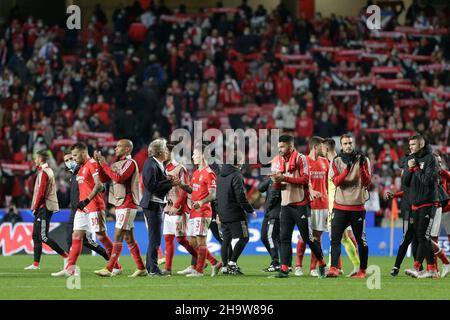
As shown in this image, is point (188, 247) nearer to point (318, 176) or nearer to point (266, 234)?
point (266, 234)

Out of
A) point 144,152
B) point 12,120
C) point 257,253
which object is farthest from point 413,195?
point 12,120

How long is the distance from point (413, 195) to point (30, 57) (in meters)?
20.6

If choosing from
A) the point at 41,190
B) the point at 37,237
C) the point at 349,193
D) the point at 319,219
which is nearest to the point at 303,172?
the point at 349,193

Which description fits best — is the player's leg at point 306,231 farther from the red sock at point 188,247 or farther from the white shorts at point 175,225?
the white shorts at point 175,225

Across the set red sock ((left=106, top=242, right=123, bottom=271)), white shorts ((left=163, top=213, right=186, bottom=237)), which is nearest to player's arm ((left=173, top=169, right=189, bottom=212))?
white shorts ((left=163, top=213, right=186, bottom=237))

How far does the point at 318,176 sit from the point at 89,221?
156 inches

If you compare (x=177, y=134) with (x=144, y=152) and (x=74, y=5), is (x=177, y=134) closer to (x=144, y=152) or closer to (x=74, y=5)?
(x=144, y=152)

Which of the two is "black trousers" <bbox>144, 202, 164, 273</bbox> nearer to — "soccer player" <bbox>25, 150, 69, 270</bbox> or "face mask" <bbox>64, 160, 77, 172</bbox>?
"face mask" <bbox>64, 160, 77, 172</bbox>

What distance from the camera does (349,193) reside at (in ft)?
55.2

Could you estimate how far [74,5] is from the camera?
36.9 m

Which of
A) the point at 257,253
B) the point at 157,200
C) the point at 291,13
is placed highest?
the point at 291,13

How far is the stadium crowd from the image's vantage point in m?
31.7

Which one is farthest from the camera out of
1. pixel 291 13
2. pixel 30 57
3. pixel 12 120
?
pixel 291 13

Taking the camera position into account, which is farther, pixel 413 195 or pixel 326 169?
pixel 326 169
